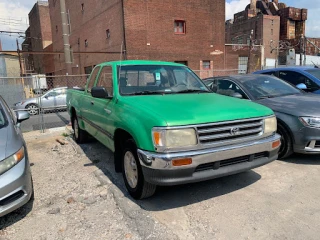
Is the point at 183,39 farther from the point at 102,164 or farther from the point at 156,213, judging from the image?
the point at 156,213

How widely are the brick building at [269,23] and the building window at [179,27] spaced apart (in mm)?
22293

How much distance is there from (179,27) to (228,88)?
1760 centimetres

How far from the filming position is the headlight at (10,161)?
2.93m

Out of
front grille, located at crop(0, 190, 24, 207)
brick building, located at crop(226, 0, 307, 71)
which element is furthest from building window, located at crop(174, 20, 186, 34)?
brick building, located at crop(226, 0, 307, 71)

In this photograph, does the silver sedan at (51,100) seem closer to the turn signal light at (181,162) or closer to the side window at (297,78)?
the side window at (297,78)

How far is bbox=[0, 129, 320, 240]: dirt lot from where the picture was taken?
9.39ft

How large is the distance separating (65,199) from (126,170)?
945mm

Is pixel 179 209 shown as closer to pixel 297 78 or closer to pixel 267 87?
pixel 267 87

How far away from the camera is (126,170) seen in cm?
369

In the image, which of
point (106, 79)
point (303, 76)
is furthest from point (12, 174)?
point (303, 76)

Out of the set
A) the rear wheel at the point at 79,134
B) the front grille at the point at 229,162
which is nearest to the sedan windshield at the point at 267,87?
the front grille at the point at 229,162

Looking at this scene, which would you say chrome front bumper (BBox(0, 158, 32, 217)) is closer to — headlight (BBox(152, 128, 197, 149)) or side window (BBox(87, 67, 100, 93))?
headlight (BBox(152, 128, 197, 149))

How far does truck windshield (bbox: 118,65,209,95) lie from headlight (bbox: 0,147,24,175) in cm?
154

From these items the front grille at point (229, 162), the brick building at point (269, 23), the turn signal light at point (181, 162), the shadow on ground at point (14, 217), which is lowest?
the shadow on ground at point (14, 217)
